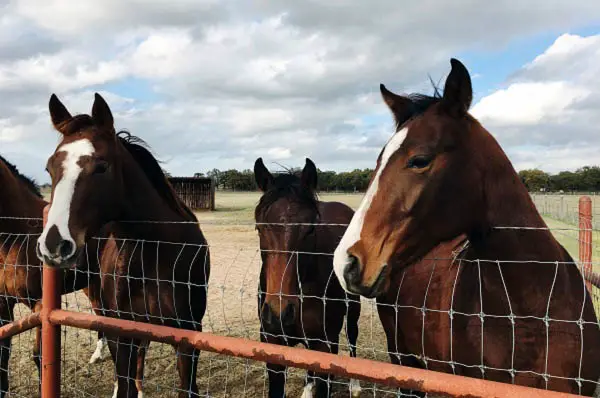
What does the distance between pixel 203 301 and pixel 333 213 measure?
6.49ft

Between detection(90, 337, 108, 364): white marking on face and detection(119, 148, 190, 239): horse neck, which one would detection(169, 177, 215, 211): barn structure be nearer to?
detection(90, 337, 108, 364): white marking on face

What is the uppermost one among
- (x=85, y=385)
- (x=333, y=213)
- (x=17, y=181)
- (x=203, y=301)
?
(x=17, y=181)

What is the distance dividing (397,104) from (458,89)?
0.38 metres

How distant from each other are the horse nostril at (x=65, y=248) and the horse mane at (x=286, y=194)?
138cm

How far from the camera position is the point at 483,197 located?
216cm

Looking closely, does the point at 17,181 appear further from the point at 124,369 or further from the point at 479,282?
the point at 479,282

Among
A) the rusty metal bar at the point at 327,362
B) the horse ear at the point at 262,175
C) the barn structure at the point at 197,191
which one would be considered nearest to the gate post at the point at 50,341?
the rusty metal bar at the point at 327,362

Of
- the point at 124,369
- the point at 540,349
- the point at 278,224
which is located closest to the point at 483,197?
the point at 540,349

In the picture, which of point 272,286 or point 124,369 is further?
point 124,369

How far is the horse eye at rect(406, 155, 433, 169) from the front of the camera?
6.56 ft

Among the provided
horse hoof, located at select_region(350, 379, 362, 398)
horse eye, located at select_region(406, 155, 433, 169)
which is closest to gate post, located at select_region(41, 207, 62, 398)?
horse eye, located at select_region(406, 155, 433, 169)

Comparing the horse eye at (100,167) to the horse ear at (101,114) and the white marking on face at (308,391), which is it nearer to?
the horse ear at (101,114)

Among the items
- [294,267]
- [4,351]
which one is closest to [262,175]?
[294,267]

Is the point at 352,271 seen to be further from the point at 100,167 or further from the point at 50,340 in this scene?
the point at 100,167
